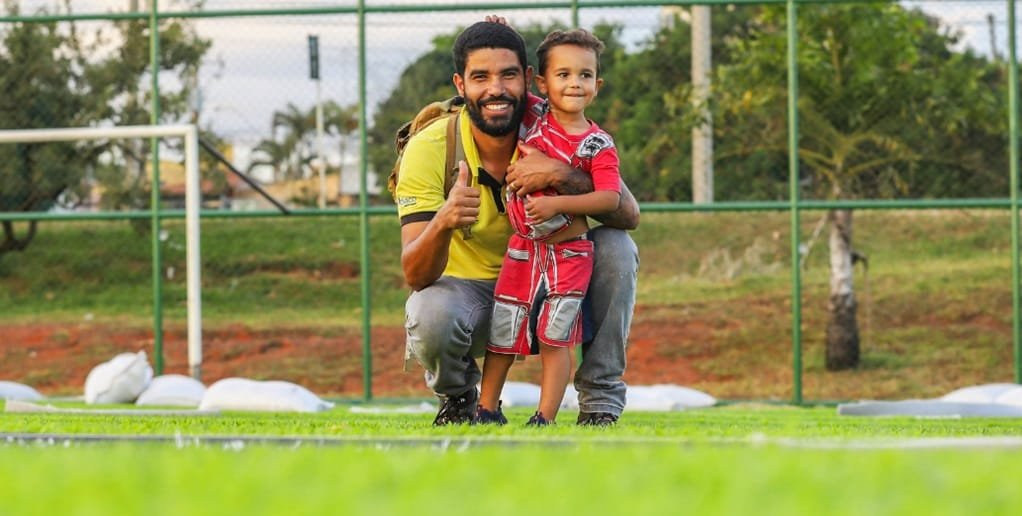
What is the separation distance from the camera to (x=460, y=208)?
4227 millimetres

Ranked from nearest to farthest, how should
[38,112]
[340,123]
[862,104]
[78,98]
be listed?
[862,104] → [340,123] → [38,112] → [78,98]

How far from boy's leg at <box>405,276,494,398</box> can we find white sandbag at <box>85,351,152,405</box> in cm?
374

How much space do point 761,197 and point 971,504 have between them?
7.57 meters

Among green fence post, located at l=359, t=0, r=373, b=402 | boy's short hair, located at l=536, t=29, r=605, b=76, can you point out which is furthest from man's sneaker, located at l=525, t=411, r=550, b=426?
green fence post, located at l=359, t=0, r=373, b=402

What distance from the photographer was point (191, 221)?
843cm

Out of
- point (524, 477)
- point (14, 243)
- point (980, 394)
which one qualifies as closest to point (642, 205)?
point (980, 394)

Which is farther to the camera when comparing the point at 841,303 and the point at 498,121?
the point at 841,303

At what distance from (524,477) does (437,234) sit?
209 cm

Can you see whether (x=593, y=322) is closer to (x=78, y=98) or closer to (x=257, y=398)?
(x=257, y=398)

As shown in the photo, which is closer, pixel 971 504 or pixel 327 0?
pixel 971 504

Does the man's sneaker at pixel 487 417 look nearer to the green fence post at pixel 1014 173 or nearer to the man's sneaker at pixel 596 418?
the man's sneaker at pixel 596 418

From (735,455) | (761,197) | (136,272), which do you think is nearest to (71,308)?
(136,272)

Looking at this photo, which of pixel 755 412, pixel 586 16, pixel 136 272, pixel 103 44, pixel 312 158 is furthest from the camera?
pixel 136 272

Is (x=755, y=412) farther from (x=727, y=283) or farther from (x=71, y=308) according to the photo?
(x=71, y=308)
